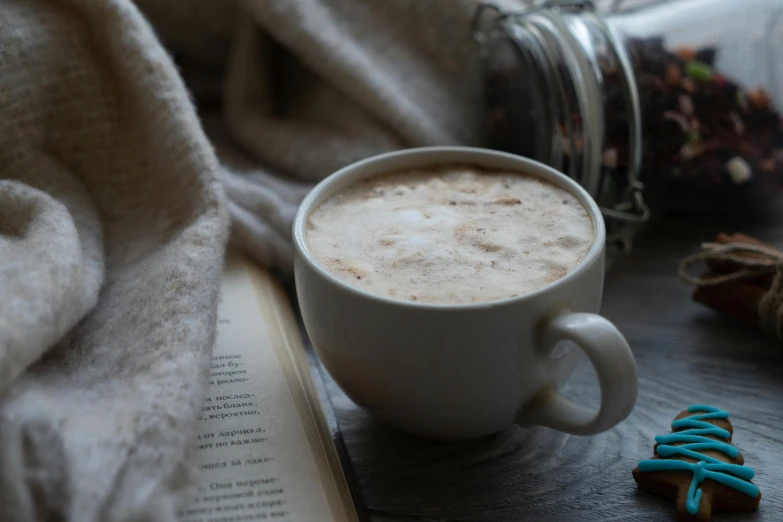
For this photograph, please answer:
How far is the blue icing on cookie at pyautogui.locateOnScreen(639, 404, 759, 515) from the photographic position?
0.49 metres

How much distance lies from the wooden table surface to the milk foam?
13cm

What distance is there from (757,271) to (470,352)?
31 centimetres

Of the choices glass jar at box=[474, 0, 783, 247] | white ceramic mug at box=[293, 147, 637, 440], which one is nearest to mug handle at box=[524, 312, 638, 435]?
white ceramic mug at box=[293, 147, 637, 440]

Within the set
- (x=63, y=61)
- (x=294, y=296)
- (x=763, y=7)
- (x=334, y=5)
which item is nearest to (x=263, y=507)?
(x=294, y=296)

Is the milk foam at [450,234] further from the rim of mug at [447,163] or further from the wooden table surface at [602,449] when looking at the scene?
the wooden table surface at [602,449]

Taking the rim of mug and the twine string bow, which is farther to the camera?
the twine string bow

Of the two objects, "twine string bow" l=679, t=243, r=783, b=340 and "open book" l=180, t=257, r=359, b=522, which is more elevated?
"twine string bow" l=679, t=243, r=783, b=340

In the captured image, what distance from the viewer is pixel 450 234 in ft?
1.73

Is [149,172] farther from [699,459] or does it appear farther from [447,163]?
[699,459]

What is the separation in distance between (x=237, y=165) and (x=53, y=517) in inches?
17.3

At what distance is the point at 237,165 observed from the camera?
794 millimetres

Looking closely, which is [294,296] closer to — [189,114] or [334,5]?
[189,114]

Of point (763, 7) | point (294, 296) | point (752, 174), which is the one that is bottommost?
point (294, 296)

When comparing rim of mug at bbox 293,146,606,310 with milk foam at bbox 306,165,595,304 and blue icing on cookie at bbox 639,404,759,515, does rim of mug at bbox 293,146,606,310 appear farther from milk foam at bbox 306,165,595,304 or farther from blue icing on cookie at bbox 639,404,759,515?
blue icing on cookie at bbox 639,404,759,515
